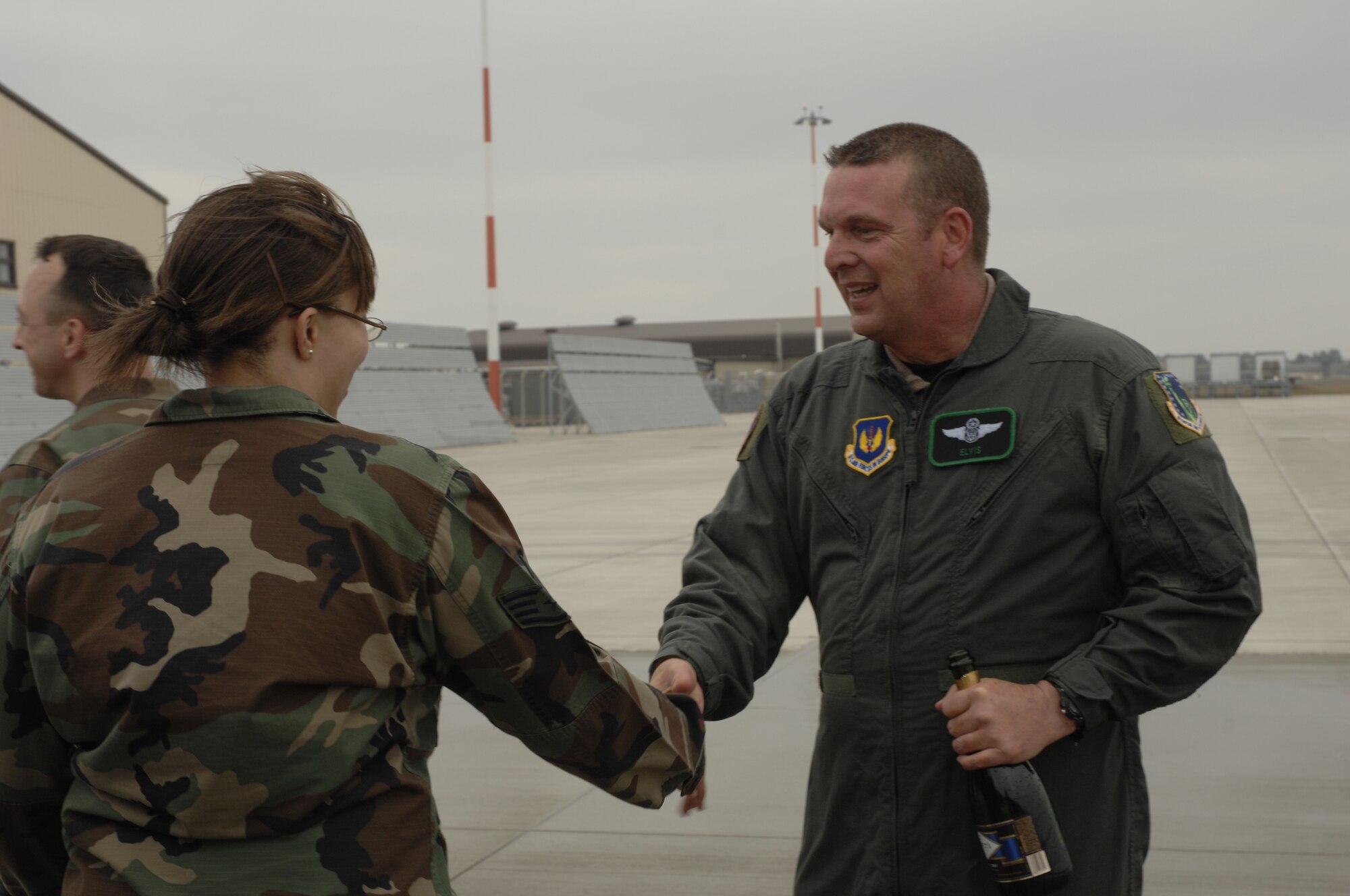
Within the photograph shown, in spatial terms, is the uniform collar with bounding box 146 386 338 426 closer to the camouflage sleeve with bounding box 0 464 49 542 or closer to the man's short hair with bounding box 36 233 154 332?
the camouflage sleeve with bounding box 0 464 49 542

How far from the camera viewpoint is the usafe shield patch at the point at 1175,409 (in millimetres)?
2354

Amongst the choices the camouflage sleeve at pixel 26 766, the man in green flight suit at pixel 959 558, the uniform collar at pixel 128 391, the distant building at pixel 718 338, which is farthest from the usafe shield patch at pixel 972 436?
the distant building at pixel 718 338

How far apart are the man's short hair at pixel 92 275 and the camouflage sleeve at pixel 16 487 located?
565 mm

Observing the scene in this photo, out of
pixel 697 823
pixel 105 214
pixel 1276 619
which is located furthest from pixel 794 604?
pixel 105 214

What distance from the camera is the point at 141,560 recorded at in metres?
1.67

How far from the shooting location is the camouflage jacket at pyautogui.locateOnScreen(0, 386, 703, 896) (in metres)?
1.62

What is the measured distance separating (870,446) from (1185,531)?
0.59 metres

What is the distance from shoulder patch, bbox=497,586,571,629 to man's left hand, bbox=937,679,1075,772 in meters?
0.78

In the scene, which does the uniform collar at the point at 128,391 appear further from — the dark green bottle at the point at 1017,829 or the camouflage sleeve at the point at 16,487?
the dark green bottle at the point at 1017,829

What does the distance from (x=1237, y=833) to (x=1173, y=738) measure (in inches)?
47.9

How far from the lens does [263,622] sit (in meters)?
1.63

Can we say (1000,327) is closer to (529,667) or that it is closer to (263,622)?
(529,667)

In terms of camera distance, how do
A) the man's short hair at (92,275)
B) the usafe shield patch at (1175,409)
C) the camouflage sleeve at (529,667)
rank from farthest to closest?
the man's short hair at (92,275) → the usafe shield patch at (1175,409) → the camouflage sleeve at (529,667)

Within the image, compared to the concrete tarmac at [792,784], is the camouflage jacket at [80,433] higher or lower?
higher
